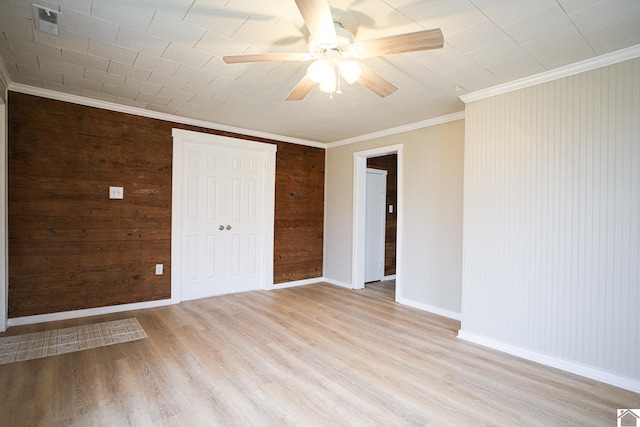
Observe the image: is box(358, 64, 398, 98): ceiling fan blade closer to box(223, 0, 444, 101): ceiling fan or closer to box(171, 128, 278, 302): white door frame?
box(223, 0, 444, 101): ceiling fan

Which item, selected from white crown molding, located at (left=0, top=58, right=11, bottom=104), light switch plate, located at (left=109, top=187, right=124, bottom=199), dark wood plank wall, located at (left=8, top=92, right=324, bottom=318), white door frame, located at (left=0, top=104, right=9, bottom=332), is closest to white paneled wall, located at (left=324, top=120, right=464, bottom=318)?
dark wood plank wall, located at (left=8, top=92, right=324, bottom=318)

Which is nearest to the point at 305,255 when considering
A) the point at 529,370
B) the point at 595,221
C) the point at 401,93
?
the point at 401,93

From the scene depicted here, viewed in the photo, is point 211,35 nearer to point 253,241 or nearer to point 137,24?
point 137,24

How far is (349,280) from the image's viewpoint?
5.16m

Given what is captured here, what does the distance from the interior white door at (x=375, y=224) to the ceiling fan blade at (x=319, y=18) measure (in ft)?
12.6

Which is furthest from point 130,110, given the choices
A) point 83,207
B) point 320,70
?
point 320,70

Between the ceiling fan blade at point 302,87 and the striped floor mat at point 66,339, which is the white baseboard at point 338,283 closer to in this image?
the striped floor mat at point 66,339

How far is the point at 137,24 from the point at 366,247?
4337 millimetres

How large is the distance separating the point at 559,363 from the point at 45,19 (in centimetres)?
442

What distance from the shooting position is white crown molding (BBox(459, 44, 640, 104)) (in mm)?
2271

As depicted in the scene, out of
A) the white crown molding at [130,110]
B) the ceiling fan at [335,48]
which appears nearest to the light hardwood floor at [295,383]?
the ceiling fan at [335,48]

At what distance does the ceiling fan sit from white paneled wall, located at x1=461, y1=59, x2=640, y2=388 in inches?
54.6

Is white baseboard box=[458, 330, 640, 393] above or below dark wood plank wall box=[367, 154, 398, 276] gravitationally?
below

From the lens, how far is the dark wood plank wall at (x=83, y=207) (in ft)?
10.5
